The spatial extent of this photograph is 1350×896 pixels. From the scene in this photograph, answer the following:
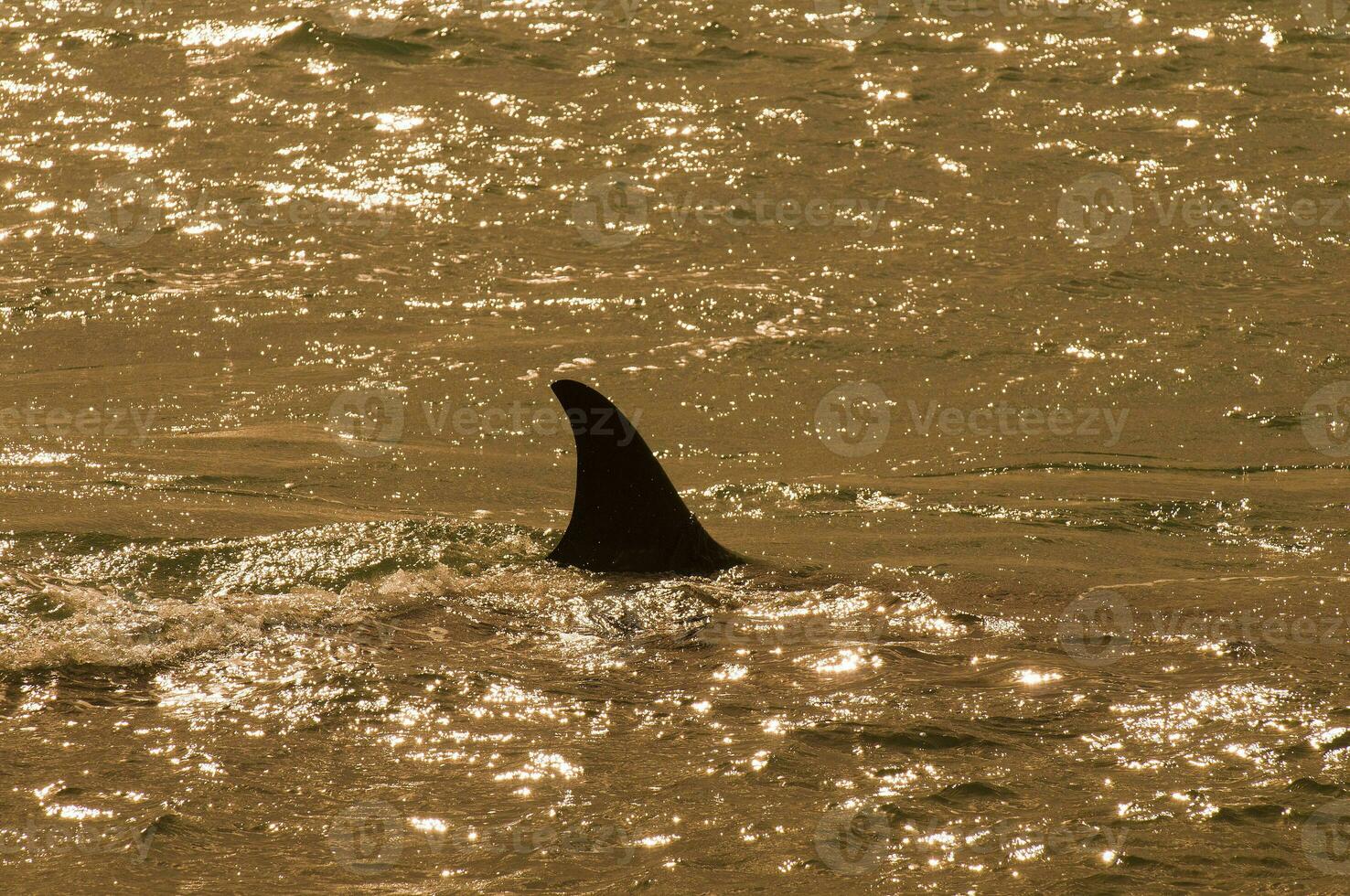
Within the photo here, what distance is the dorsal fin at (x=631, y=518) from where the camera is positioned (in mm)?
6004

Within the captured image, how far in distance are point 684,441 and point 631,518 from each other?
246 centimetres

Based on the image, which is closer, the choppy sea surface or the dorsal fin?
the choppy sea surface

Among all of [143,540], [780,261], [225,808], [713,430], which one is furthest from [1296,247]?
[225,808]

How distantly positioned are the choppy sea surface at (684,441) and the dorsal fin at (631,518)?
0.12m

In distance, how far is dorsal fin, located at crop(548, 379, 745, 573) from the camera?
600 cm

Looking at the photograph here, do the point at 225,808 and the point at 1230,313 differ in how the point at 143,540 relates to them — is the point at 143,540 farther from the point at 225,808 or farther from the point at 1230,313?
the point at 1230,313

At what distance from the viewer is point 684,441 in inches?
334

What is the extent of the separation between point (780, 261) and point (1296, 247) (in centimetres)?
403

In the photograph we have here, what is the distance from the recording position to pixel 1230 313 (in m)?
10.5

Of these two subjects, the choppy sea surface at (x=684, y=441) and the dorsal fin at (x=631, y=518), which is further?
the dorsal fin at (x=631, y=518)

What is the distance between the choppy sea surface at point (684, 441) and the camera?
4.32 meters

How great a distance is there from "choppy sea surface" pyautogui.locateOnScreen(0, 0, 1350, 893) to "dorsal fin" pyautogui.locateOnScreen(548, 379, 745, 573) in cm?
12

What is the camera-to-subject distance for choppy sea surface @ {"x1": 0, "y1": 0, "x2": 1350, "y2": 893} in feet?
14.2

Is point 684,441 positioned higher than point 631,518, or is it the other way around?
point 684,441
